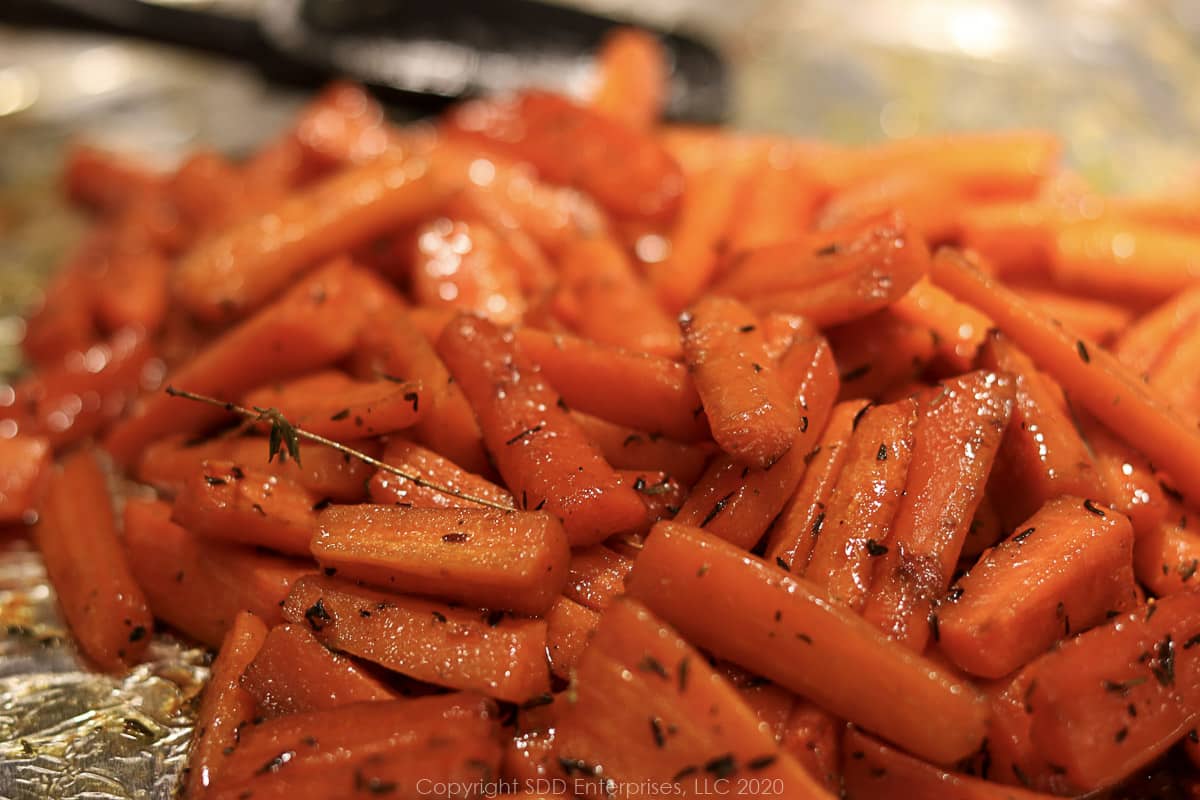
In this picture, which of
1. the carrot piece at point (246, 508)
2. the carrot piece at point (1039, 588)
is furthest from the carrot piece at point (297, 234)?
the carrot piece at point (1039, 588)

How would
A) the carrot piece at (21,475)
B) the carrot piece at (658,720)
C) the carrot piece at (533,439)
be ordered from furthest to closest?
the carrot piece at (21,475) → the carrot piece at (533,439) → the carrot piece at (658,720)

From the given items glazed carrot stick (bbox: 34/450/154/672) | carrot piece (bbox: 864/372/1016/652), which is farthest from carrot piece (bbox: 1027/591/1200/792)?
glazed carrot stick (bbox: 34/450/154/672)

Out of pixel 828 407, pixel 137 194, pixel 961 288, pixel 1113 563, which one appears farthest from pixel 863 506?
pixel 137 194

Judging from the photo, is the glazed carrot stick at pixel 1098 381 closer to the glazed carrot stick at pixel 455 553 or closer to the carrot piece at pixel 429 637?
the glazed carrot stick at pixel 455 553

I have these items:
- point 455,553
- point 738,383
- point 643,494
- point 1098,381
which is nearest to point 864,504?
point 738,383

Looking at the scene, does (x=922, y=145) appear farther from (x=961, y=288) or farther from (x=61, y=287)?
(x=61, y=287)
